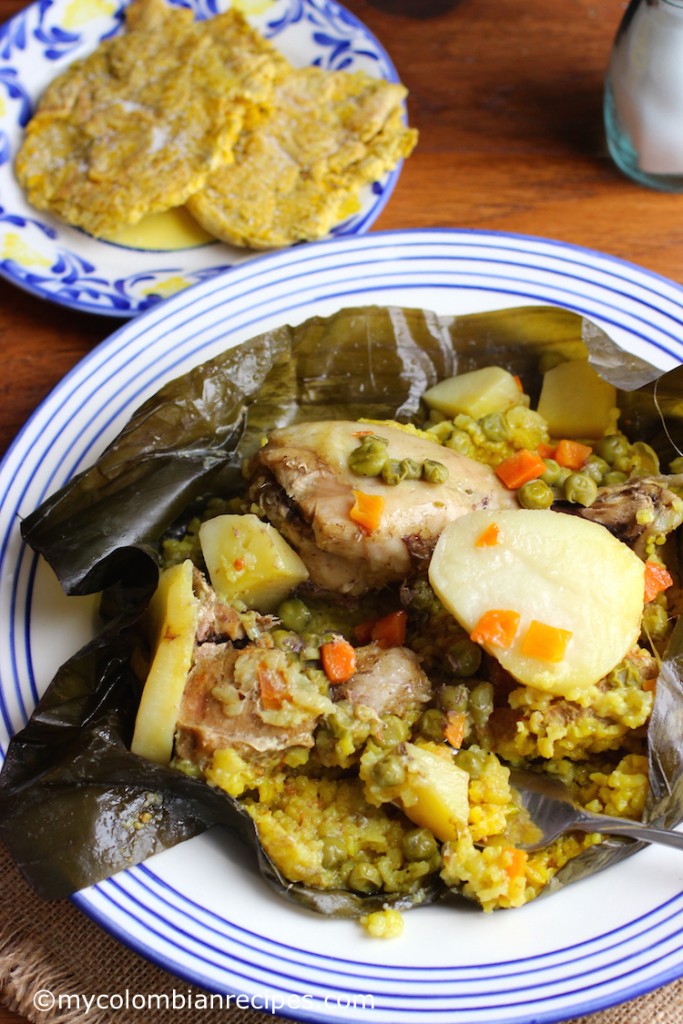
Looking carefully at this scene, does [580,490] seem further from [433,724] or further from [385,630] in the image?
[433,724]

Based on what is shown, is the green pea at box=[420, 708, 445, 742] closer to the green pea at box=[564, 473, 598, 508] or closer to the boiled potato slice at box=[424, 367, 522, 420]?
the green pea at box=[564, 473, 598, 508]

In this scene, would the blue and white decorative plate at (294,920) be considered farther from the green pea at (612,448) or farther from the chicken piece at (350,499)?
the chicken piece at (350,499)

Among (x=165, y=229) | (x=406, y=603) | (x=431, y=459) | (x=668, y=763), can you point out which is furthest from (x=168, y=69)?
(x=668, y=763)

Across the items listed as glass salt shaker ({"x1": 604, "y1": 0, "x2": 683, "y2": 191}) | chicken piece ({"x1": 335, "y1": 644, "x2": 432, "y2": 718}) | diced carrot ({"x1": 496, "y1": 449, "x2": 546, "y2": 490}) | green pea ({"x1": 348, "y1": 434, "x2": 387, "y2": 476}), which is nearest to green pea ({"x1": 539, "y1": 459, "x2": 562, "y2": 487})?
diced carrot ({"x1": 496, "y1": 449, "x2": 546, "y2": 490})

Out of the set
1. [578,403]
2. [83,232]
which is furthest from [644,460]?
[83,232]

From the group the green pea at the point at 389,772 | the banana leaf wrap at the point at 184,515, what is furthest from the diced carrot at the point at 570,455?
the green pea at the point at 389,772
